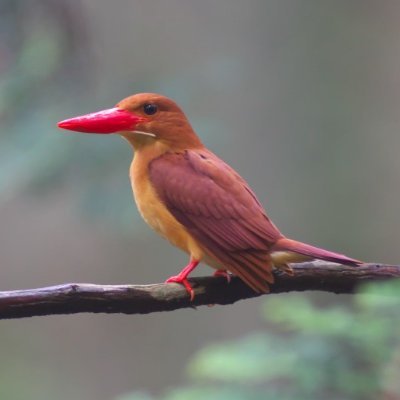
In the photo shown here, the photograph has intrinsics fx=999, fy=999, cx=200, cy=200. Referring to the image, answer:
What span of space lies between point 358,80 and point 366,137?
44 centimetres

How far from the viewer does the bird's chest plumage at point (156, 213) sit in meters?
2.19

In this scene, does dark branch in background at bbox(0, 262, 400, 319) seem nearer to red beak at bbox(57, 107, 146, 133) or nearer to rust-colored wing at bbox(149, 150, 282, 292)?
rust-colored wing at bbox(149, 150, 282, 292)

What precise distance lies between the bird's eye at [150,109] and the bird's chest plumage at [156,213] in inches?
4.8

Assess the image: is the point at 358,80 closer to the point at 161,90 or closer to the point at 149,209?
the point at 161,90

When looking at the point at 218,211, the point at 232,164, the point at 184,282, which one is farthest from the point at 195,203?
the point at 232,164

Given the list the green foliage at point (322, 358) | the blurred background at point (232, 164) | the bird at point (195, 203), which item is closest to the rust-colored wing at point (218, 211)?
the bird at point (195, 203)

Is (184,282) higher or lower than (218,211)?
lower

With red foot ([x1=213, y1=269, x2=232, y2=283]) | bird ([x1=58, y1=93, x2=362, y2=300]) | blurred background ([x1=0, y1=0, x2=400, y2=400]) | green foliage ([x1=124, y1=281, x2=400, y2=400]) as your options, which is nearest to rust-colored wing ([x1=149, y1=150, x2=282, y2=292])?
bird ([x1=58, y1=93, x2=362, y2=300])

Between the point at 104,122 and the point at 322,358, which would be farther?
the point at 322,358

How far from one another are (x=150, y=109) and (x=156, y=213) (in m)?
0.23

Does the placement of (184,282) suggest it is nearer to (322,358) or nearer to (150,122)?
(150,122)

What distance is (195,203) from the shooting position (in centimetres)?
216

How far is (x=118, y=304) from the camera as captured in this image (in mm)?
1973

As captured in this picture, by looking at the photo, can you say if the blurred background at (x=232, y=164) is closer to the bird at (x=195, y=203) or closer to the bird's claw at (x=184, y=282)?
the bird at (x=195, y=203)
